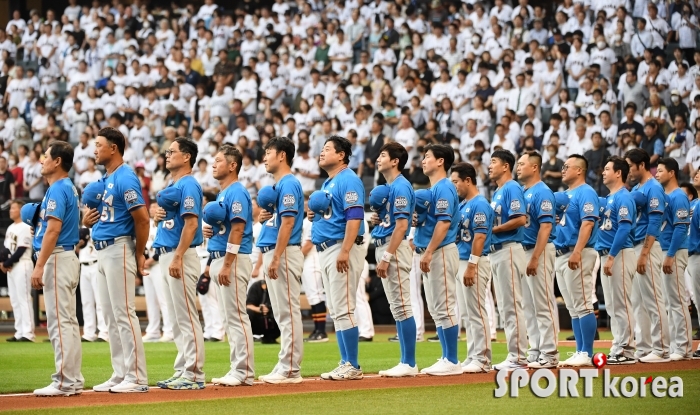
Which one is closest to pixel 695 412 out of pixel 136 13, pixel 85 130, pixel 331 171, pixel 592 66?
pixel 331 171

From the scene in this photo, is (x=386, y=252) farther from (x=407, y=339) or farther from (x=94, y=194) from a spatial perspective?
(x=94, y=194)

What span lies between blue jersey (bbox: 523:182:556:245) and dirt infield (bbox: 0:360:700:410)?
5.62 feet

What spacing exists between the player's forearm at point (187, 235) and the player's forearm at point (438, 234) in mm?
2689

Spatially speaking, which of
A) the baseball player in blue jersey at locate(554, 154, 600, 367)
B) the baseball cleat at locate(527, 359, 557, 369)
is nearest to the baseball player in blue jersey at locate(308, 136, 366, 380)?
the baseball cleat at locate(527, 359, 557, 369)

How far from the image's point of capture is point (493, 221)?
11.8m

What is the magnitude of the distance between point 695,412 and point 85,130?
20.4m

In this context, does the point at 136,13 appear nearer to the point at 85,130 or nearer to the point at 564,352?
the point at 85,130

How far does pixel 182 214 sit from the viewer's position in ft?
32.9

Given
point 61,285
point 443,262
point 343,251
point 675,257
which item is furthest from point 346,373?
point 675,257

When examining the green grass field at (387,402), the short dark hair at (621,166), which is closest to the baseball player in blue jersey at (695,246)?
the short dark hair at (621,166)

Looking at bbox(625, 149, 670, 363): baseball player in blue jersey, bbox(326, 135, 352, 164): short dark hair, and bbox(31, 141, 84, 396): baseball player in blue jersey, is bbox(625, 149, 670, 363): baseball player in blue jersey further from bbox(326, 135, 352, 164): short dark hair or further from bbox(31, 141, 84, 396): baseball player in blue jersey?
bbox(31, 141, 84, 396): baseball player in blue jersey

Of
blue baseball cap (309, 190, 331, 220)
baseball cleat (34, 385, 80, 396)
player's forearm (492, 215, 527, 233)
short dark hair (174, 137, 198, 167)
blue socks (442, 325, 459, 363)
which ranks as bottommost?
baseball cleat (34, 385, 80, 396)

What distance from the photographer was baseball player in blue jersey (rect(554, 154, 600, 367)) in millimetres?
12070

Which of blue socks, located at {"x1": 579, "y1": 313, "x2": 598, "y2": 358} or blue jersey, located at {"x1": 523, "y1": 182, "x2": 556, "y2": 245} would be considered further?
blue socks, located at {"x1": 579, "y1": 313, "x2": 598, "y2": 358}
